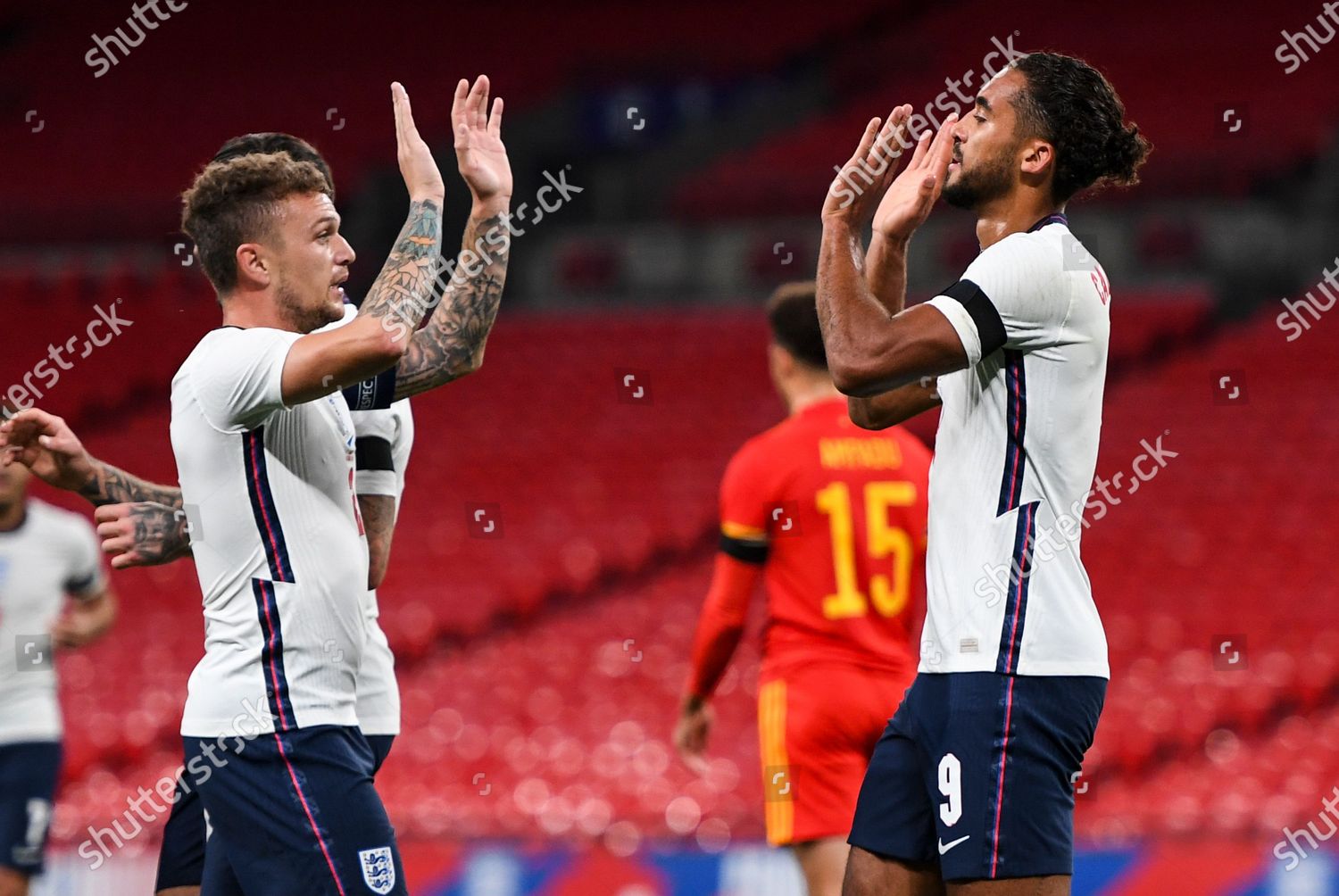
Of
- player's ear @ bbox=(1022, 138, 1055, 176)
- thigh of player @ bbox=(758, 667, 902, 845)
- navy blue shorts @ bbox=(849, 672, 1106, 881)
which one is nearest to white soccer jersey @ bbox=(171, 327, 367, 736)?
navy blue shorts @ bbox=(849, 672, 1106, 881)

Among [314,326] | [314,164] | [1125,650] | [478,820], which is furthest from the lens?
[1125,650]

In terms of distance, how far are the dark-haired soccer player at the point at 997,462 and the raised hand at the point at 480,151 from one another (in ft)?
2.69

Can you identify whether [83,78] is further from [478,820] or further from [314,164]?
[314,164]

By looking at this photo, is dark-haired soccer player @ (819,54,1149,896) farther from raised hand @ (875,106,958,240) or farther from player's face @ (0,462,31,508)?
player's face @ (0,462,31,508)

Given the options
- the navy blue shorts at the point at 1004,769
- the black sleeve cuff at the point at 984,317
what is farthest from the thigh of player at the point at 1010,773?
the black sleeve cuff at the point at 984,317

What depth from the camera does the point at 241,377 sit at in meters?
3.16

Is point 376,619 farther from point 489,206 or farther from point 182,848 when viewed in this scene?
point 489,206

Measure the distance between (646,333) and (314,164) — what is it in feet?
39.0

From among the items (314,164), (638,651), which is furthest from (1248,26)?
(314,164)

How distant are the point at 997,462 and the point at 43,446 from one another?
2098 mm

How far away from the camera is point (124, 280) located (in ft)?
54.4

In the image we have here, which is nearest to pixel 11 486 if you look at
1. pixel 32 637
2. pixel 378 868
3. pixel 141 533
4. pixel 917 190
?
pixel 32 637

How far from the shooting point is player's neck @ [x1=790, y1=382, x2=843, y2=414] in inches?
210

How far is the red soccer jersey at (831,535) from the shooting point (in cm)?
507
